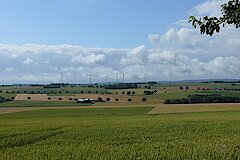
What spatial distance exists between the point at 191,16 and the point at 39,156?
1005 cm

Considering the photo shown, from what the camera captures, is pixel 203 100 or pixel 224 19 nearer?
pixel 224 19

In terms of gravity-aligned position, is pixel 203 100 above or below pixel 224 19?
below

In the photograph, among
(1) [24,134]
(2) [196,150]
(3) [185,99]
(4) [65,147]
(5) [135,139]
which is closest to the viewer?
(2) [196,150]

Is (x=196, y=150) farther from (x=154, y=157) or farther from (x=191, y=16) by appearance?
(x=191, y=16)

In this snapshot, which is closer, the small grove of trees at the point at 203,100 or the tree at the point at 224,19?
the tree at the point at 224,19

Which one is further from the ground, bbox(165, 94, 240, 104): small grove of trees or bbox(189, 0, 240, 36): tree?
bbox(189, 0, 240, 36): tree

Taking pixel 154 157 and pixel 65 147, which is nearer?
pixel 154 157

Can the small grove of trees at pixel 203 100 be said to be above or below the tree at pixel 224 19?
below

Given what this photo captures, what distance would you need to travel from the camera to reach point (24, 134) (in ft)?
80.7

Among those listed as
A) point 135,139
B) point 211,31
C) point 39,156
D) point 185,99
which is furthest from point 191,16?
point 185,99

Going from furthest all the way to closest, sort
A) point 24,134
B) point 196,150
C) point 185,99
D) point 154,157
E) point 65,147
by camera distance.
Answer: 1. point 185,99
2. point 24,134
3. point 65,147
4. point 196,150
5. point 154,157

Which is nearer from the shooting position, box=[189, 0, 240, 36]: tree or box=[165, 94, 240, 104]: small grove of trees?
box=[189, 0, 240, 36]: tree

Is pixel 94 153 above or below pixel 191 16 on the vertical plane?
below

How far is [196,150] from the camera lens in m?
15.1
